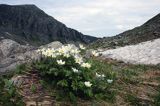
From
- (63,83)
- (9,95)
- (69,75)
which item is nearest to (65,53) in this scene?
(69,75)

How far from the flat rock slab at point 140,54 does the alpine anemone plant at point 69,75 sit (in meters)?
10.0

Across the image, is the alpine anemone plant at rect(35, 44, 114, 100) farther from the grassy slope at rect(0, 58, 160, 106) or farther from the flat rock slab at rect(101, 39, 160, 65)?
the flat rock slab at rect(101, 39, 160, 65)

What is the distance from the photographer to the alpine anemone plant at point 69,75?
399 inches

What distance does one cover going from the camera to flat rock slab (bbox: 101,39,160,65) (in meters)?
21.3

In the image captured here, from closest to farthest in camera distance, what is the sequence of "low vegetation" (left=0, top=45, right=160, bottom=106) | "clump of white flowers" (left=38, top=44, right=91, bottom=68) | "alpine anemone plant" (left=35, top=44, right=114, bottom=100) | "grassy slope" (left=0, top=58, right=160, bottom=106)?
"low vegetation" (left=0, top=45, right=160, bottom=106), "alpine anemone plant" (left=35, top=44, right=114, bottom=100), "grassy slope" (left=0, top=58, right=160, bottom=106), "clump of white flowers" (left=38, top=44, right=91, bottom=68)

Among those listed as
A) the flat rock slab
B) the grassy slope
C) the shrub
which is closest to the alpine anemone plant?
the grassy slope

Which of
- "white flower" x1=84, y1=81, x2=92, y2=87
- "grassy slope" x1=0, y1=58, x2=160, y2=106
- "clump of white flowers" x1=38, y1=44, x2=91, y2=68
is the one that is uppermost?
"clump of white flowers" x1=38, y1=44, x2=91, y2=68

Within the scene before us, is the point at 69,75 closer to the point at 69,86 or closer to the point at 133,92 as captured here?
the point at 69,86

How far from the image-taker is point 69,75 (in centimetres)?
1026

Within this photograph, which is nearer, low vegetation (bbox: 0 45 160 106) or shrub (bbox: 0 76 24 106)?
shrub (bbox: 0 76 24 106)

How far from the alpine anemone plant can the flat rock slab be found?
396 inches

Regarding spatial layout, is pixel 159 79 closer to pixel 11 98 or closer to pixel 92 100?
pixel 92 100

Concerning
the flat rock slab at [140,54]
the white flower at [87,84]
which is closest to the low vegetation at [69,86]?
the white flower at [87,84]

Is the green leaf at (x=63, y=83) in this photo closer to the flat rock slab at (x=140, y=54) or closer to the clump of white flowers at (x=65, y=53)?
the clump of white flowers at (x=65, y=53)
